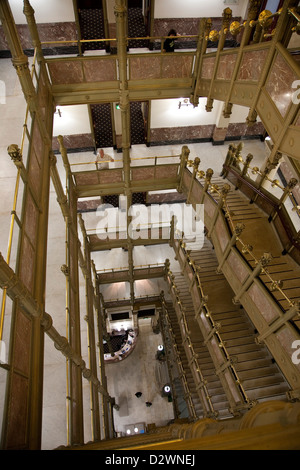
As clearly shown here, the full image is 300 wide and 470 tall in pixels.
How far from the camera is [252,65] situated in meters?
5.69

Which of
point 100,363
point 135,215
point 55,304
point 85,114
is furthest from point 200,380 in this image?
point 85,114

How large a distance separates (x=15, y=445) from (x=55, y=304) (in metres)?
3.64

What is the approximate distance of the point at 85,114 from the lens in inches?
464

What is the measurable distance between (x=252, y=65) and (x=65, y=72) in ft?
18.3

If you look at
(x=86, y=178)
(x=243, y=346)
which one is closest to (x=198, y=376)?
(x=243, y=346)

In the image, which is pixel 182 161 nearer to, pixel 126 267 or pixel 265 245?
pixel 265 245

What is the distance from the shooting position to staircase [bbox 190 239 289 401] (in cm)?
811

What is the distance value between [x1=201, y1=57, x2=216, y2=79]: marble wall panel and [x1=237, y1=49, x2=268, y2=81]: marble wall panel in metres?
1.84

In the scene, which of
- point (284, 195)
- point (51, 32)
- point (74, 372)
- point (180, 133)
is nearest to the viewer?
point (74, 372)

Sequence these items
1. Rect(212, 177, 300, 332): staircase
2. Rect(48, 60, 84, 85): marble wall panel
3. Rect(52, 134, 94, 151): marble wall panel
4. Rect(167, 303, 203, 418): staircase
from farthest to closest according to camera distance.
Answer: Rect(52, 134, 94, 151): marble wall panel < Rect(167, 303, 203, 418): staircase < Rect(48, 60, 84, 85): marble wall panel < Rect(212, 177, 300, 332): staircase

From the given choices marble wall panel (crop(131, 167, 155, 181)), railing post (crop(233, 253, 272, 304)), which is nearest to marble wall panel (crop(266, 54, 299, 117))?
railing post (crop(233, 253, 272, 304))

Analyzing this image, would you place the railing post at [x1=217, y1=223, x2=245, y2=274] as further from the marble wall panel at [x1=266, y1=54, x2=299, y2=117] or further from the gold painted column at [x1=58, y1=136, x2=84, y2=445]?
the gold painted column at [x1=58, y1=136, x2=84, y2=445]
